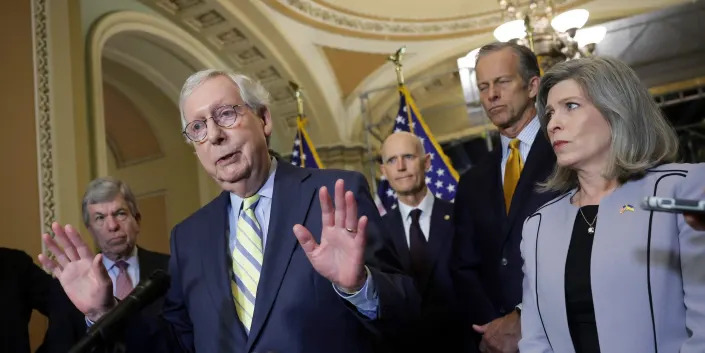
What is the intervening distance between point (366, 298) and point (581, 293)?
479 mm

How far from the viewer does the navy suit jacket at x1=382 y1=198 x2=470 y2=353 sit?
2.43 m

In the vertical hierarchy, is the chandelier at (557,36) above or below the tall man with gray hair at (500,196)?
above

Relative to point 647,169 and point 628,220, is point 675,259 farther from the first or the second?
point 647,169

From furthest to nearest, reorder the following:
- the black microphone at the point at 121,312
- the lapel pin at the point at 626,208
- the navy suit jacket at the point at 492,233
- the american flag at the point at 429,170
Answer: the american flag at the point at 429,170
the navy suit jacket at the point at 492,233
the lapel pin at the point at 626,208
the black microphone at the point at 121,312

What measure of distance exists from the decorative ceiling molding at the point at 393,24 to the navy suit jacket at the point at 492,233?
648 cm

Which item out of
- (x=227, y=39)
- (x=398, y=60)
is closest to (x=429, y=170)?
(x=398, y=60)

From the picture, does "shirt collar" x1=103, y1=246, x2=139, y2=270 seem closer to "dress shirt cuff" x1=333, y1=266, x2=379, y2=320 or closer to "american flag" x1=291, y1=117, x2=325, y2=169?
"dress shirt cuff" x1=333, y1=266, x2=379, y2=320

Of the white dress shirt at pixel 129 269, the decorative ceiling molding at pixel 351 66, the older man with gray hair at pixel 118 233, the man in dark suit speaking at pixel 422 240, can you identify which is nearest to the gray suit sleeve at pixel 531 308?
the man in dark suit speaking at pixel 422 240

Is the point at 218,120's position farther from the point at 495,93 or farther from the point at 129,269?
the point at 129,269

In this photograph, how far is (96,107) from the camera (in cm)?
Answer: 493

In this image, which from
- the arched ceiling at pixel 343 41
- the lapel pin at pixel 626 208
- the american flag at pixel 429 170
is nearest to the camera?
the lapel pin at pixel 626 208

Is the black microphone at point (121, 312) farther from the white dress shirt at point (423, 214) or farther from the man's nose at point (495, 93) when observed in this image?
the white dress shirt at point (423, 214)

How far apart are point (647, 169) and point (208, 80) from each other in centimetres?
105

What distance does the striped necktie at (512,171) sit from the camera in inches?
83.0
